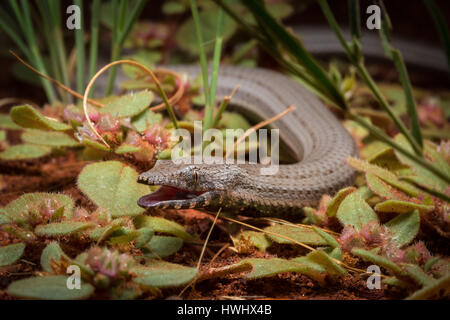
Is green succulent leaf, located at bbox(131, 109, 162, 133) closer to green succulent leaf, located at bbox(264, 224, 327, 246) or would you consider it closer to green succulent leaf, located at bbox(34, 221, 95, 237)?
green succulent leaf, located at bbox(34, 221, 95, 237)

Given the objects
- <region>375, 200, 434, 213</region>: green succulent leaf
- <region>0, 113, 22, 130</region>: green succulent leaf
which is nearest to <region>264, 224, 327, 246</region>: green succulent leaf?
<region>375, 200, 434, 213</region>: green succulent leaf

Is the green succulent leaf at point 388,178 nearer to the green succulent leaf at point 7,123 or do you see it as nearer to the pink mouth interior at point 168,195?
the pink mouth interior at point 168,195

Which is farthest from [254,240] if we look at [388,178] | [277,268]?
[388,178]

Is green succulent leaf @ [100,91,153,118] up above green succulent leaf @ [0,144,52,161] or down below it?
above

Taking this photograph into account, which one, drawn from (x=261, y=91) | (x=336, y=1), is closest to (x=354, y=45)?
(x=261, y=91)

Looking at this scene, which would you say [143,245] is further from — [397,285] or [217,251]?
[397,285]

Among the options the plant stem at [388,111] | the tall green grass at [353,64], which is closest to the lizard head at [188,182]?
the tall green grass at [353,64]
